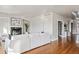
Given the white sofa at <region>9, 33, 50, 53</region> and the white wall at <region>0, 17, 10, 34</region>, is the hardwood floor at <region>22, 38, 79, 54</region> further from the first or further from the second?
the white wall at <region>0, 17, 10, 34</region>

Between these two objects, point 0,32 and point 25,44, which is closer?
point 0,32

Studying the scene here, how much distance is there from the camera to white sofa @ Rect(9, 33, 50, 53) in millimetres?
4023

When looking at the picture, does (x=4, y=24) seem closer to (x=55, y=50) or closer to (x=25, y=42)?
(x=25, y=42)

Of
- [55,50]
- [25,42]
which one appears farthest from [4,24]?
[55,50]

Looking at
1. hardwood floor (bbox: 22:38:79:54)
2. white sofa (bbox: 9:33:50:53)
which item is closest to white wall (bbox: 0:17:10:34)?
white sofa (bbox: 9:33:50:53)

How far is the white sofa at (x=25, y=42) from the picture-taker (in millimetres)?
4023

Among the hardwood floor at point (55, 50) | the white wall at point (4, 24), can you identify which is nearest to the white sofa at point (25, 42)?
the hardwood floor at point (55, 50)

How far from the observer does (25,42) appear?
457 cm

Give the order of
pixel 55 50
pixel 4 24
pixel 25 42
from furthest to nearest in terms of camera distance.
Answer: pixel 55 50 → pixel 25 42 → pixel 4 24
